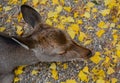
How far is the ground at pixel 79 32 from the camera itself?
6.13 metres

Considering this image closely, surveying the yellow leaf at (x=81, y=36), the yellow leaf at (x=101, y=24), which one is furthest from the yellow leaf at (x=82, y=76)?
the yellow leaf at (x=101, y=24)

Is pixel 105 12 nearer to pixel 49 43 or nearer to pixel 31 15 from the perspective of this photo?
pixel 31 15

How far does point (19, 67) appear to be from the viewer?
6309 millimetres

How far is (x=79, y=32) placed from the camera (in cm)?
652

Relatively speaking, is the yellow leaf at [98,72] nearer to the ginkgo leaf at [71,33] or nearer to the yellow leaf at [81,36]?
the yellow leaf at [81,36]

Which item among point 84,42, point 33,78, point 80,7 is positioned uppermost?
point 80,7

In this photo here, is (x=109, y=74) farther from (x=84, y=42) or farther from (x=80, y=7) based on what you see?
(x=80, y=7)

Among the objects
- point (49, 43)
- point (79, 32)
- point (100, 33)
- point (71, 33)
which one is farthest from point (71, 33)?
point (49, 43)

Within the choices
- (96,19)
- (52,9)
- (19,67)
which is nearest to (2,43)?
(19,67)

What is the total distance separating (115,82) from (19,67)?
1614 millimetres

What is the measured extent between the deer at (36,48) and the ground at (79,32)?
301 millimetres

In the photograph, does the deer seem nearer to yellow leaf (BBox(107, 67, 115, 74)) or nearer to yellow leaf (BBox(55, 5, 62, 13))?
yellow leaf (BBox(107, 67, 115, 74))

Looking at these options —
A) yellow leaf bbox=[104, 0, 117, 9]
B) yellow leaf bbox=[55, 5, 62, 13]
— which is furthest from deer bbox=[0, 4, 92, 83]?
yellow leaf bbox=[104, 0, 117, 9]

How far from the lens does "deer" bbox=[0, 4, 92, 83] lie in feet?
17.9
